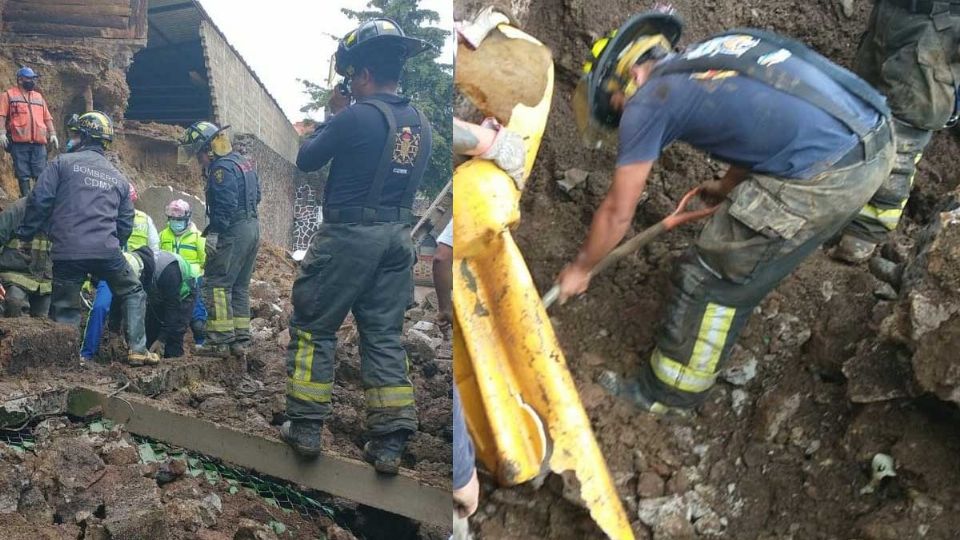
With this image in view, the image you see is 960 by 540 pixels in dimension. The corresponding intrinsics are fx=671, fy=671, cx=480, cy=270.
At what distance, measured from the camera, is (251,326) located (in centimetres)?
185

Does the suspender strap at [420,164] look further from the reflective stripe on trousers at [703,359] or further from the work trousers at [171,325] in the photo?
the reflective stripe on trousers at [703,359]

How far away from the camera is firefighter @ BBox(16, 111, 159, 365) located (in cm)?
165

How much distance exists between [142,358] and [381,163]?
2.69 feet

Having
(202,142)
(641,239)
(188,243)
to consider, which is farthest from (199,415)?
(641,239)

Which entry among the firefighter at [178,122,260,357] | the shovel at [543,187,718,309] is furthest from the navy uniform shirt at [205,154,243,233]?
the shovel at [543,187,718,309]

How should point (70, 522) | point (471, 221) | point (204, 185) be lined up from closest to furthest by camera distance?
point (70, 522) < point (204, 185) < point (471, 221)

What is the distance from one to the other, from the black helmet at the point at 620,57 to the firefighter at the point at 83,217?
1.47 m

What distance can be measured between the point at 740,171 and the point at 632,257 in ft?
1.70

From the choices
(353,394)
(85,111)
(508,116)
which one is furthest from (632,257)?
(85,111)

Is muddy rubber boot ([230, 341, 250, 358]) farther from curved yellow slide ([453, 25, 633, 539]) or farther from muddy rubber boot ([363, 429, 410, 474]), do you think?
curved yellow slide ([453, 25, 633, 539])

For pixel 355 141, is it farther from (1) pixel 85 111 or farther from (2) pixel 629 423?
(2) pixel 629 423

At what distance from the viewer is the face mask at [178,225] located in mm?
1754

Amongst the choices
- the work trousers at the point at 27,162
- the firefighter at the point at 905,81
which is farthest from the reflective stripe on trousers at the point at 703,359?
the work trousers at the point at 27,162

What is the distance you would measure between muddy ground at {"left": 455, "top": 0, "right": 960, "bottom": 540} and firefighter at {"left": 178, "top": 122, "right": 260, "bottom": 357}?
42.3 inches
